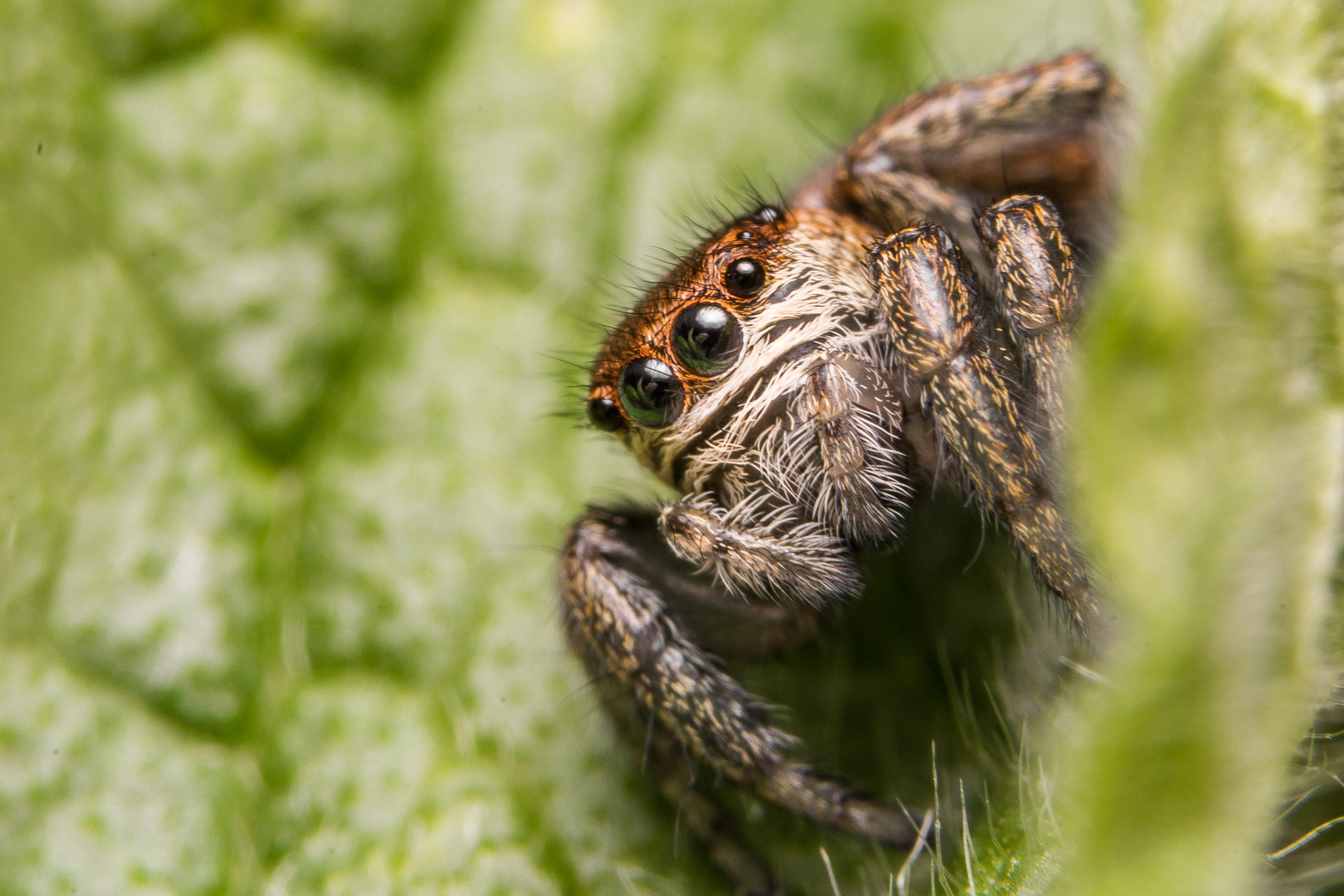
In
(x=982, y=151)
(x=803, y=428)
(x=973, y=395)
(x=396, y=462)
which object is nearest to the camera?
(x=973, y=395)

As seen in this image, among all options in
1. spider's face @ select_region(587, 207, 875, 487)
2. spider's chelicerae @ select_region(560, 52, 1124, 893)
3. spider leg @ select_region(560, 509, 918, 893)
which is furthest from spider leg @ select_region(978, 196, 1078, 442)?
spider leg @ select_region(560, 509, 918, 893)

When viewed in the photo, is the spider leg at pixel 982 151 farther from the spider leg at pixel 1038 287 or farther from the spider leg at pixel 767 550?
the spider leg at pixel 767 550

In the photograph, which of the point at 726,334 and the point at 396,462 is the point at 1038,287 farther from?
the point at 396,462

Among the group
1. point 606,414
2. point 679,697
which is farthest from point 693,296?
point 679,697

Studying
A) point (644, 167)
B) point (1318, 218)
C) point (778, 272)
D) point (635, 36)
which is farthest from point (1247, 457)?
point (635, 36)

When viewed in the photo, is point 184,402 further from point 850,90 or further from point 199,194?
point 850,90

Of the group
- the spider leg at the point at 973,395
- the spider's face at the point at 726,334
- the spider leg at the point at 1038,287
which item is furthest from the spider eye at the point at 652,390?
the spider leg at the point at 1038,287
